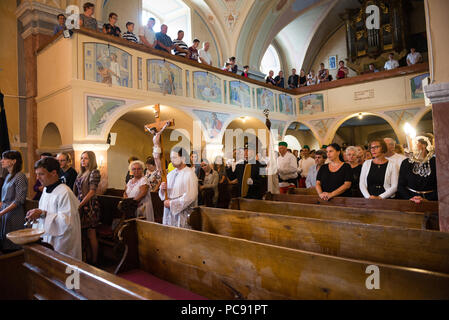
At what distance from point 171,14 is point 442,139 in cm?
1246

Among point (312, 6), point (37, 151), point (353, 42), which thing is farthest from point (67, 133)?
Answer: point (353, 42)

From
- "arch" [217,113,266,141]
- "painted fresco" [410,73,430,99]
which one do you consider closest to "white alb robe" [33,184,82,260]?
"arch" [217,113,266,141]

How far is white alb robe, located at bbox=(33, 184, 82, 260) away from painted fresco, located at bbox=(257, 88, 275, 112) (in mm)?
9333

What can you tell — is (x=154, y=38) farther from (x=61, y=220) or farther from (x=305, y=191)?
(x=61, y=220)

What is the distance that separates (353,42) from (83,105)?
47.9 ft

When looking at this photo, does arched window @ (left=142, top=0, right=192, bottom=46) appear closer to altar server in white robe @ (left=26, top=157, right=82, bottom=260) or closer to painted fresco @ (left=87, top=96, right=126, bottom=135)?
painted fresco @ (left=87, top=96, right=126, bottom=135)

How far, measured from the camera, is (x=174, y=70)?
8.43 metres

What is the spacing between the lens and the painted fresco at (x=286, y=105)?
40.6 feet

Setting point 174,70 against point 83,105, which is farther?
point 174,70

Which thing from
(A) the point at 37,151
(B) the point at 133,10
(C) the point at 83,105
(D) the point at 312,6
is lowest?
(A) the point at 37,151

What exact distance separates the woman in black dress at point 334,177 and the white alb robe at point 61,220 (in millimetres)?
3007

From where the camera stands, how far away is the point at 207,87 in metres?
9.37
